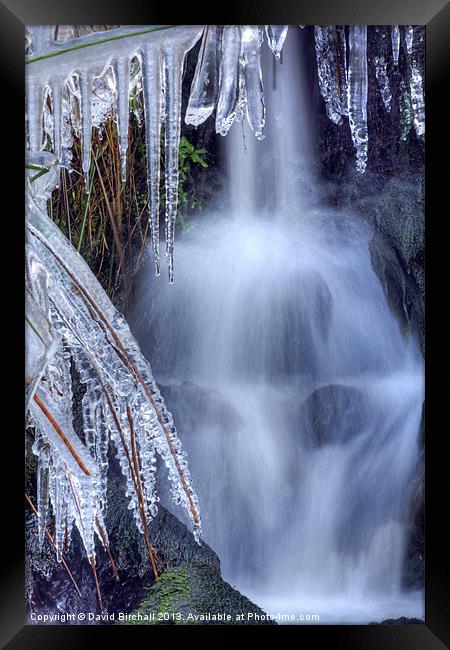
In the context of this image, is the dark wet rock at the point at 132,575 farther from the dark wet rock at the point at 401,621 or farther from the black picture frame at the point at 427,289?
the dark wet rock at the point at 401,621

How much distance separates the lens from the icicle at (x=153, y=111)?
1627mm

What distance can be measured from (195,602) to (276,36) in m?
1.81

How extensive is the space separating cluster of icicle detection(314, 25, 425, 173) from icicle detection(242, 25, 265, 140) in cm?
19

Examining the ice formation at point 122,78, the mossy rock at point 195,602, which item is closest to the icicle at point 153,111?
the ice formation at point 122,78

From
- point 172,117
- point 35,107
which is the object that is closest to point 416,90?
point 172,117

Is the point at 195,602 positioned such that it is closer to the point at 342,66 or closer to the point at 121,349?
the point at 121,349

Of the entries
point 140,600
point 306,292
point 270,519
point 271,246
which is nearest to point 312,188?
point 271,246

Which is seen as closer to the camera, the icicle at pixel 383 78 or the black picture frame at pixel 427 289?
the black picture frame at pixel 427 289

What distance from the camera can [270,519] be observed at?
168cm

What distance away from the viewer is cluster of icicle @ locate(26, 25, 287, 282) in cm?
164

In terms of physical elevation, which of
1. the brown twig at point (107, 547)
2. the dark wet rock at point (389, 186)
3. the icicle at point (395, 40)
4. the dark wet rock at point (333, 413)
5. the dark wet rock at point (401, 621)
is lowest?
the dark wet rock at point (401, 621)

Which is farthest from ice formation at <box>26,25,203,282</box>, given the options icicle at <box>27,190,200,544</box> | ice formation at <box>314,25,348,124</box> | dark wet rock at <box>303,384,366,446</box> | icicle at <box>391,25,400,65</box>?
dark wet rock at <box>303,384,366,446</box>

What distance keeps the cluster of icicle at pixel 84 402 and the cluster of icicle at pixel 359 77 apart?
36.2 inches

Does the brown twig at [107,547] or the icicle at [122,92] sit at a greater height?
the icicle at [122,92]
